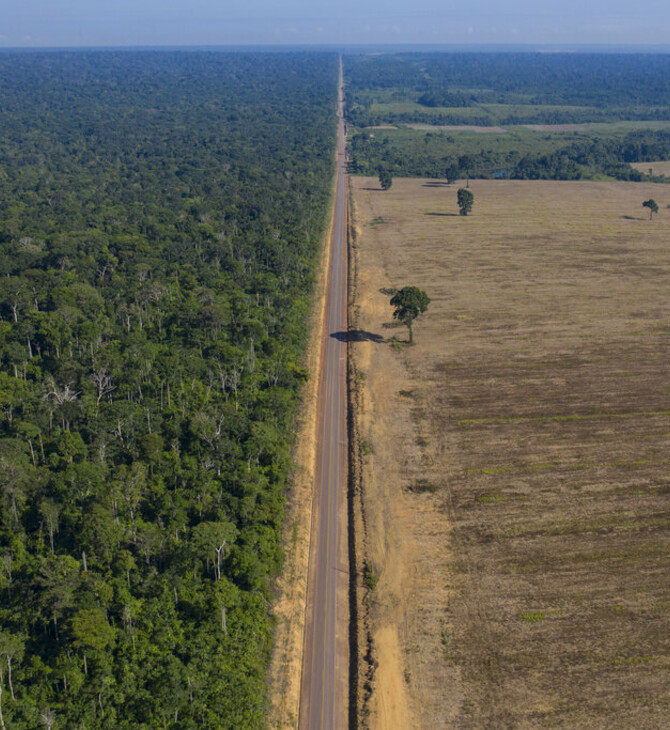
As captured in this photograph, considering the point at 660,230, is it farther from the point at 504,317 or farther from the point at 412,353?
the point at 412,353

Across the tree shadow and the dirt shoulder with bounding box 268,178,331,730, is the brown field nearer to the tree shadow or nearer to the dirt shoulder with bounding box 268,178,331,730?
the tree shadow

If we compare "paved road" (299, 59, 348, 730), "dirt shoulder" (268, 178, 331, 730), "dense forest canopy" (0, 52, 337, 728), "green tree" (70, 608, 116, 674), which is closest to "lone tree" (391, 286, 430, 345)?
"paved road" (299, 59, 348, 730)

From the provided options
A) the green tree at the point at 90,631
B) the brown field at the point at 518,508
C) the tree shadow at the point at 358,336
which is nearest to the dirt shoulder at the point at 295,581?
the brown field at the point at 518,508

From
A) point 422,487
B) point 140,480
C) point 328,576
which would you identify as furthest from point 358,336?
point 328,576

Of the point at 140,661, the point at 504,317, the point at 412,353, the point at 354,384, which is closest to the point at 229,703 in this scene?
the point at 140,661

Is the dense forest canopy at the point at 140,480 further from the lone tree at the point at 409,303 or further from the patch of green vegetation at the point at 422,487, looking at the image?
the lone tree at the point at 409,303
